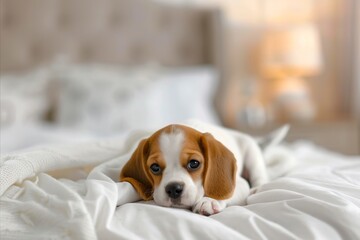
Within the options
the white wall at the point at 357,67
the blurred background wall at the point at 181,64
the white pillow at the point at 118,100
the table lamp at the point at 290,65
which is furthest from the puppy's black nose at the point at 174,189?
the white wall at the point at 357,67

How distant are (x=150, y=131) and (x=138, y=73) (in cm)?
146

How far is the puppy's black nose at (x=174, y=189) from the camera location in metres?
0.93

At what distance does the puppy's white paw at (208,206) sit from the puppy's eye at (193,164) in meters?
0.07

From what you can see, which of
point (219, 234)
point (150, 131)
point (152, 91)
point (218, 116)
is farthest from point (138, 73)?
point (219, 234)

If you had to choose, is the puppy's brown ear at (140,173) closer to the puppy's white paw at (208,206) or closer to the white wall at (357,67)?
the puppy's white paw at (208,206)

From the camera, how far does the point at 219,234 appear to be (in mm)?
819

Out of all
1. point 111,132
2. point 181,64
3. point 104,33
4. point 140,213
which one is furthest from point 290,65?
point 140,213

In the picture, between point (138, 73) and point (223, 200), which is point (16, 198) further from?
point (138, 73)

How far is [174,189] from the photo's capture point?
935 millimetres

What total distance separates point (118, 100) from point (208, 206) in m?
1.60

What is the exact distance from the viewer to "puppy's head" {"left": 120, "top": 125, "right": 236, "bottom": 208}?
950 millimetres

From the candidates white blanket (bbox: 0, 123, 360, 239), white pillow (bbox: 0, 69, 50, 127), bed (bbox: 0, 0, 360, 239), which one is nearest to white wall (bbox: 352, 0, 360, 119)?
bed (bbox: 0, 0, 360, 239)

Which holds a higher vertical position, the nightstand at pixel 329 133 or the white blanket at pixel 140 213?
the white blanket at pixel 140 213

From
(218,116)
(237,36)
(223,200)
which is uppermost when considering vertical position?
(237,36)
